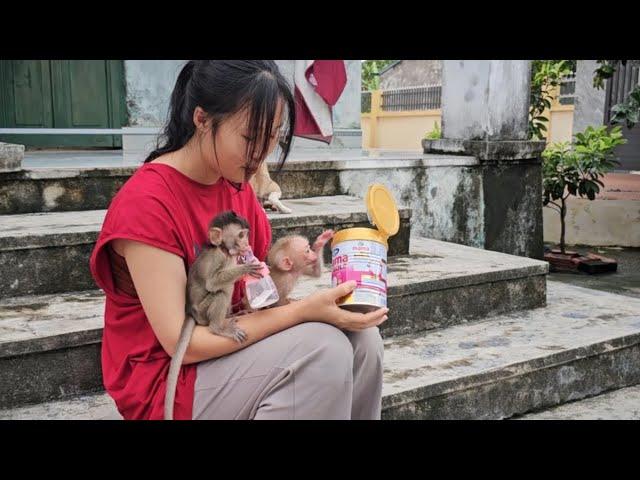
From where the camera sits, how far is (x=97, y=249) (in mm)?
1742

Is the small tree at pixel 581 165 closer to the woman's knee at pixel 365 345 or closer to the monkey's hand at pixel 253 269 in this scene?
the woman's knee at pixel 365 345

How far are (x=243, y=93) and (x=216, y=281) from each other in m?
0.48

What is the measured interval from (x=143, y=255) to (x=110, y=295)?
0.23 metres

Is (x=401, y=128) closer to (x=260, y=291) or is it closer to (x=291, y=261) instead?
(x=291, y=261)

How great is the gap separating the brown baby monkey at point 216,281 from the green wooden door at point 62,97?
507 cm

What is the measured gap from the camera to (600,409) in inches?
→ 119

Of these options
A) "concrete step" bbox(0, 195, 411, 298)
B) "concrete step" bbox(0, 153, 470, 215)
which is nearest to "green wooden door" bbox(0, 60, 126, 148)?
"concrete step" bbox(0, 153, 470, 215)

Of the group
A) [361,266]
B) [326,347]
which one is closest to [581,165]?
[361,266]

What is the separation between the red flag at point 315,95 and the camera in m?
5.56

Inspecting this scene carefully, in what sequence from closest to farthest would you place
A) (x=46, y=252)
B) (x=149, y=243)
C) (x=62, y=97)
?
(x=149, y=243)
(x=46, y=252)
(x=62, y=97)

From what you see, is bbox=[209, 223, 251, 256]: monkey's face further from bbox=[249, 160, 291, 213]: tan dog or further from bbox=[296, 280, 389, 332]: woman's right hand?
bbox=[249, 160, 291, 213]: tan dog

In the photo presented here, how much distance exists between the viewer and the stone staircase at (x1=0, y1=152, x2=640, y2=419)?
2445 mm

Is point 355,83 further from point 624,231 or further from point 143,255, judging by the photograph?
point 143,255

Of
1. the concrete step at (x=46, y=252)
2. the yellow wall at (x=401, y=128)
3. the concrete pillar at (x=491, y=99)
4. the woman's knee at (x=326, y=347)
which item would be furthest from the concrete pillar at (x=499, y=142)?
the yellow wall at (x=401, y=128)
